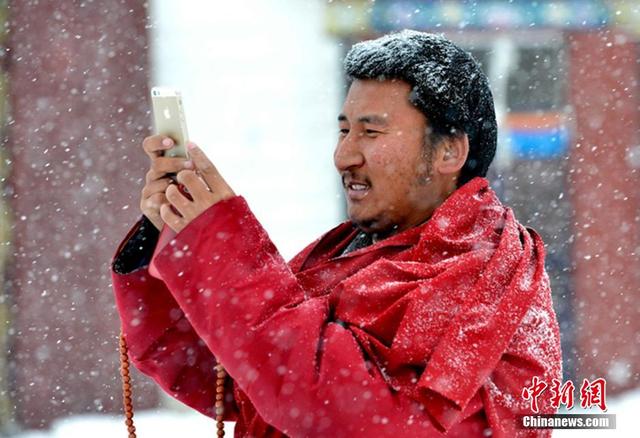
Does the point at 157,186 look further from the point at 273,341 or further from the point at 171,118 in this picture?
the point at 273,341

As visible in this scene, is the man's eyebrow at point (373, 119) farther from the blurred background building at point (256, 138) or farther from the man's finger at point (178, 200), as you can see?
the blurred background building at point (256, 138)

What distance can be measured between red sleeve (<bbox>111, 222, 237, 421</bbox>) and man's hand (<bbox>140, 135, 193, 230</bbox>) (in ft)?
0.48

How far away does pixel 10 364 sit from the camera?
686 centimetres

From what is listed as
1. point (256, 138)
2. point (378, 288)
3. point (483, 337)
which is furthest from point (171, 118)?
point (256, 138)

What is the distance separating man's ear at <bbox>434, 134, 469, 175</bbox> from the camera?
6.90ft

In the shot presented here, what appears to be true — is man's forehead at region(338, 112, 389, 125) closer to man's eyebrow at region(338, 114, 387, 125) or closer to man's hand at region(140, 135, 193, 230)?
man's eyebrow at region(338, 114, 387, 125)

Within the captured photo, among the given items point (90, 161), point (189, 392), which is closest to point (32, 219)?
point (90, 161)

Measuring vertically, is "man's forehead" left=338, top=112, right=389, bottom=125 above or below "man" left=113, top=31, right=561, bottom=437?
above

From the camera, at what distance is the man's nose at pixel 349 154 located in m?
2.08

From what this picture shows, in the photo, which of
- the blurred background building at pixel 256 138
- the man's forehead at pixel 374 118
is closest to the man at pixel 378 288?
the man's forehead at pixel 374 118

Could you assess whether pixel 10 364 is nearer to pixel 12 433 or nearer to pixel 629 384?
pixel 12 433

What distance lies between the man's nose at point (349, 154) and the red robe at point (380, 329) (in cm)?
22

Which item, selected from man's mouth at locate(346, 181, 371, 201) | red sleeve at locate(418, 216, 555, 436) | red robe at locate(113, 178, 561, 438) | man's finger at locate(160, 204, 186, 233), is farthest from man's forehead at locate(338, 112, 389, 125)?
man's finger at locate(160, 204, 186, 233)

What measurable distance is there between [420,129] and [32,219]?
5.29 meters
